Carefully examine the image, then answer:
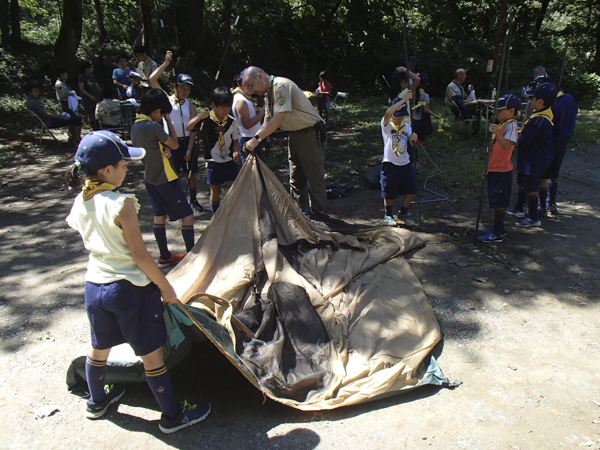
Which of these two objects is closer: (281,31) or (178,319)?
(178,319)

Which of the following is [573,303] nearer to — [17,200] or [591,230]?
[591,230]

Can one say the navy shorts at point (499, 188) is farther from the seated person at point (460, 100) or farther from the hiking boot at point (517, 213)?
the seated person at point (460, 100)

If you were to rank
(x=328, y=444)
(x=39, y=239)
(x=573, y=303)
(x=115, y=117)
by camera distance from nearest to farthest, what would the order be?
(x=328, y=444)
(x=573, y=303)
(x=39, y=239)
(x=115, y=117)

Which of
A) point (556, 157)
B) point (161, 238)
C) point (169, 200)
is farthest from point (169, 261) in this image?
point (556, 157)

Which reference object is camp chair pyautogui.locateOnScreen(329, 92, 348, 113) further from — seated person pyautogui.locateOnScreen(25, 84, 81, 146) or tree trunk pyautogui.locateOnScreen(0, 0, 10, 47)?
tree trunk pyautogui.locateOnScreen(0, 0, 10, 47)

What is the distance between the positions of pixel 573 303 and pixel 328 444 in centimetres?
272

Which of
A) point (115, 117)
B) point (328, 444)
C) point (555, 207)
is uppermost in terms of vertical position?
point (115, 117)

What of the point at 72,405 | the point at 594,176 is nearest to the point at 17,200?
the point at 72,405

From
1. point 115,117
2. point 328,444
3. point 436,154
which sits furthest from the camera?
point 115,117

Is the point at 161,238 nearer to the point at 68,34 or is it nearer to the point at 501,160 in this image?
the point at 501,160

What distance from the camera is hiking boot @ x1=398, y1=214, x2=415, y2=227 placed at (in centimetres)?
544

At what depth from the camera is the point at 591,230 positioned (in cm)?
528

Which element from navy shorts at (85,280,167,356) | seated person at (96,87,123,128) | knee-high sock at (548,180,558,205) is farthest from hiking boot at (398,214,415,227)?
seated person at (96,87,123,128)

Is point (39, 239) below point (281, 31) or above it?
below
